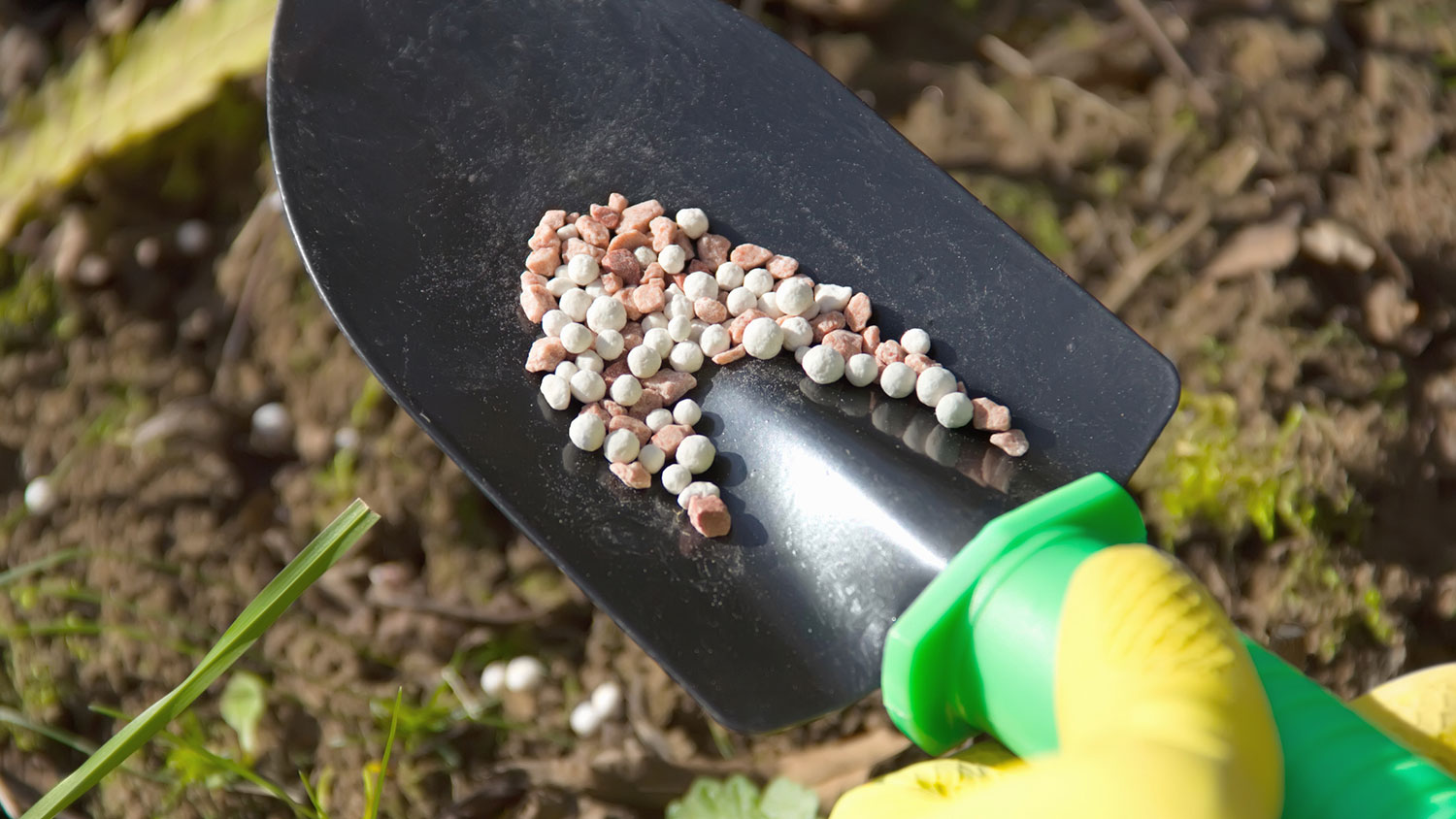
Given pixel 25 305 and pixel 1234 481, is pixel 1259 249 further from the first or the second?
pixel 25 305

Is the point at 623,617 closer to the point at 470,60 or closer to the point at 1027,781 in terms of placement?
the point at 1027,781

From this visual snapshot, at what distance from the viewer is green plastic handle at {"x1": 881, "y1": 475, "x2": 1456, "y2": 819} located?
574mm

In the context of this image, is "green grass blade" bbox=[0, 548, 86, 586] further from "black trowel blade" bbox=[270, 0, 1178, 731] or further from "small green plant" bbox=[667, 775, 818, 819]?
"small green plant" bbox=[667, 775, 818, 819]

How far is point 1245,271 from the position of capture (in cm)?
118

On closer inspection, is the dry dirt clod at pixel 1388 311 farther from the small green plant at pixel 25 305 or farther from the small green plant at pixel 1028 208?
the small green plant at pixel 25 305

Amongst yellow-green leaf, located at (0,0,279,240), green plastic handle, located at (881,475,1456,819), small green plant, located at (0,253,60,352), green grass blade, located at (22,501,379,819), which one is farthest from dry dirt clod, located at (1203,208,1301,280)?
small green plant, located at (0,253,60,352)

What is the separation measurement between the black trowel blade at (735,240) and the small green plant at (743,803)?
0.70ft

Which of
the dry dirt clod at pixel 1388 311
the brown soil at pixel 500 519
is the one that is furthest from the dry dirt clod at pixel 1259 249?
the dry dirt clod at pixel 1388 311

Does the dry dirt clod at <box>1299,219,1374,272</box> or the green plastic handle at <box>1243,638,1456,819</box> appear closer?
the green plastic handle at <box>1243,638,1456,819</box>

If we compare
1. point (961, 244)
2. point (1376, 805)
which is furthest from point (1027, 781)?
point (961, 244)

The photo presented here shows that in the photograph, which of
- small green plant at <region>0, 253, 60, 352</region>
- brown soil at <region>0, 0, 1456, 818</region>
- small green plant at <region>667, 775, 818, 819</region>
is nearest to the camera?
small green plant at <region>667, 775, 818, 819</region>

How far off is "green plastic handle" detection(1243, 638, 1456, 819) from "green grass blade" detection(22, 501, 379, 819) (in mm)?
586

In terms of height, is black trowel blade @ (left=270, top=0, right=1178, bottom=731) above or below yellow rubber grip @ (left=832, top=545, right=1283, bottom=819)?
below

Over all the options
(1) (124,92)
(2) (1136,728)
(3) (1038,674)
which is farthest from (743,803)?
(1) (124,92)
